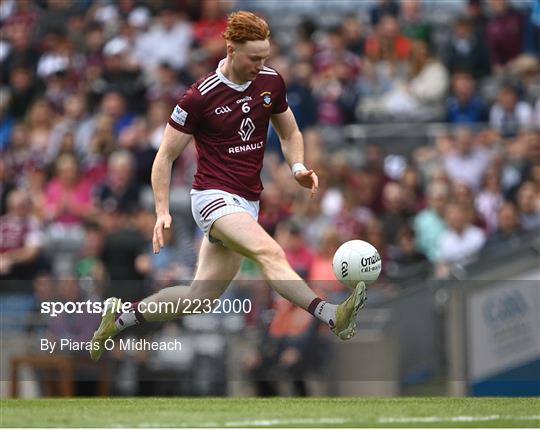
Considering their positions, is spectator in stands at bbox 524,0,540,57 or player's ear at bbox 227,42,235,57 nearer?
player's ear at bbox 227,42,235,57

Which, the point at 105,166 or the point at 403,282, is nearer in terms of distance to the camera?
the point at 403,282

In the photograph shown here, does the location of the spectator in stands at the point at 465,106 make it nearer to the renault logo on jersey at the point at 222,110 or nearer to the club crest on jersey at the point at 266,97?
the club crest on jersey at the point at 266,97

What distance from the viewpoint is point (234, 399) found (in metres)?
12.1

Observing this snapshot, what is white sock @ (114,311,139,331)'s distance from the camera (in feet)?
38.5

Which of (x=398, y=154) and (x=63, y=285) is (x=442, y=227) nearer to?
(x=398, y=154)

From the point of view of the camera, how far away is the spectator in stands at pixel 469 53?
18859mm

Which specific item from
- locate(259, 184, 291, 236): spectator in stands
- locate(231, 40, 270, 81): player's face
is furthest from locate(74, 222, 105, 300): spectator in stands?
locate(231, 40, 270, 81): player's face

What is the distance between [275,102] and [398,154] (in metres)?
6.64

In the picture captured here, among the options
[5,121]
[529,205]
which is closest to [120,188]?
[5,121]

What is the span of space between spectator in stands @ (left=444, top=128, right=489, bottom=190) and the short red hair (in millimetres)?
6402

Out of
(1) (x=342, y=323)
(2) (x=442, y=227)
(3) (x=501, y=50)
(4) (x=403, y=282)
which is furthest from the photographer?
(3) (x=501, y=50)

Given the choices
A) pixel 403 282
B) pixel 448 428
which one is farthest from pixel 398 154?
pixel 448 428

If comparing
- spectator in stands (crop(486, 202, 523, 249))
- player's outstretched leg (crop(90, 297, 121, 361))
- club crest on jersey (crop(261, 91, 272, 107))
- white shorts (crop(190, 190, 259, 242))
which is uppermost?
club crest on jersey (crop(261, 91, 272, 107))

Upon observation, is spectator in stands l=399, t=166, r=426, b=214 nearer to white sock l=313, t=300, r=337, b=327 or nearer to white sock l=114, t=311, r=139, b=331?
white sock l=114, t=311, r=139, b=331
